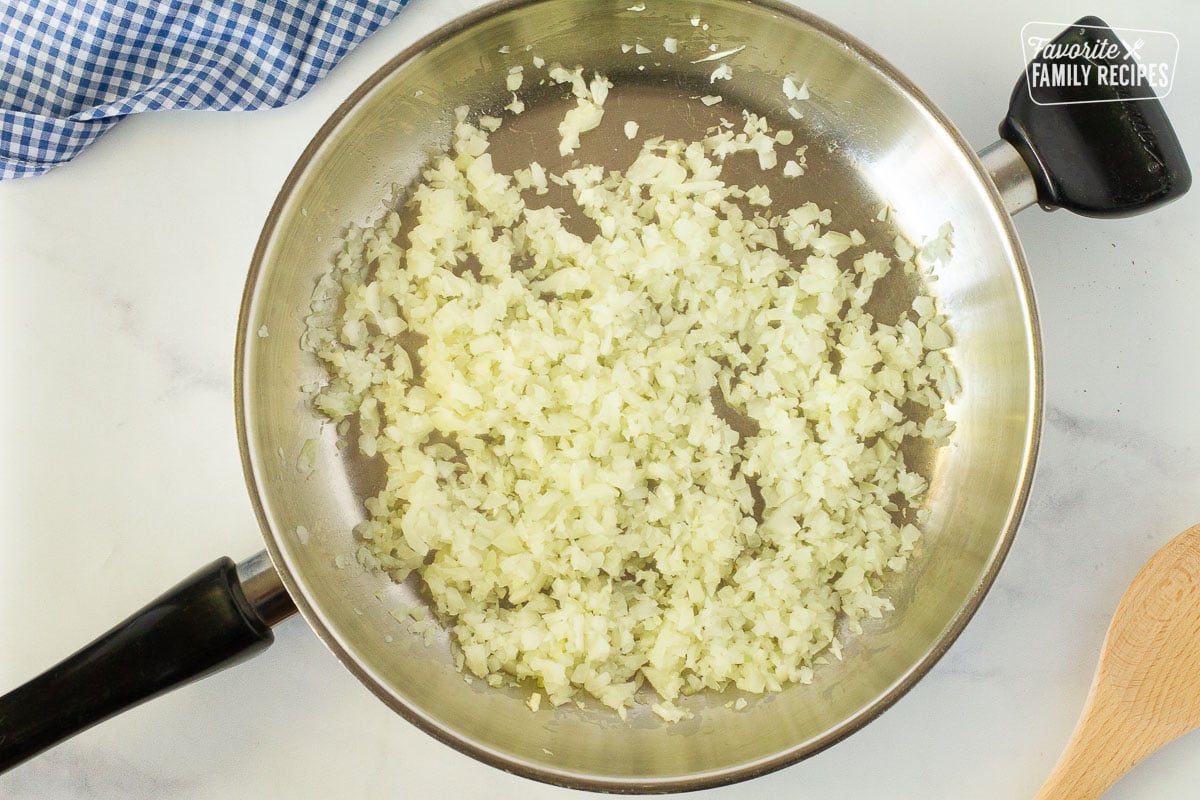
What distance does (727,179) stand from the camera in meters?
1.06

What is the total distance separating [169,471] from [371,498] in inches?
9.5

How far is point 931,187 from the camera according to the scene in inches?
39.9

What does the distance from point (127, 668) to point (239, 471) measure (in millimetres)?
258

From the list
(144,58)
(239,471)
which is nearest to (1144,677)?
(239,471)

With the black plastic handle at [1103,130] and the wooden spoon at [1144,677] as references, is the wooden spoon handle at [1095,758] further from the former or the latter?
the black plastic handle at [1103,130]

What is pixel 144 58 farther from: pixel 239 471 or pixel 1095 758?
pixel 1095 758

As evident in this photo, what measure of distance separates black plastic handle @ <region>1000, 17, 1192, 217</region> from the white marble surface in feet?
0.43

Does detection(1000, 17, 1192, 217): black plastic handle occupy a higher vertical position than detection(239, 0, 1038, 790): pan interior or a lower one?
higher

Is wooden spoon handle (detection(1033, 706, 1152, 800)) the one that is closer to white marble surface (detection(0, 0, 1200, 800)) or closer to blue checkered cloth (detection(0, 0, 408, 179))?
white marble surface (detection(0, 0, 1200, 800))

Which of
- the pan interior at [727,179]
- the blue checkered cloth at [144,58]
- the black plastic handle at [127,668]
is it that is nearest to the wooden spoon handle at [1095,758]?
the pan interior at [727,179]

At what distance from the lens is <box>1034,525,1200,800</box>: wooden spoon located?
0.99 m

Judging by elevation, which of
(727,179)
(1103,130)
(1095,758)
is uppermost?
(1103,130)

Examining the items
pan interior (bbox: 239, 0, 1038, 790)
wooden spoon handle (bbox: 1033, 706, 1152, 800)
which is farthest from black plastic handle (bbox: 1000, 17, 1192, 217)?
wooden spoon handle (bbox: 1033, 706, 1152, 800)

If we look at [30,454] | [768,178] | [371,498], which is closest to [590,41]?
[768,178]
